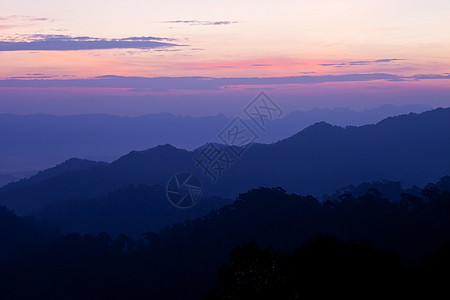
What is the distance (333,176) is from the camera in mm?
143875

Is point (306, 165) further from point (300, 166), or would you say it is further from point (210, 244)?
point (210, 244)

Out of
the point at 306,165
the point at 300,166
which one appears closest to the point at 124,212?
the point at 300,166

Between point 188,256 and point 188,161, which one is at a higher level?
point 188,256

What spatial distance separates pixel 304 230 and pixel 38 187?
10218 centimetres

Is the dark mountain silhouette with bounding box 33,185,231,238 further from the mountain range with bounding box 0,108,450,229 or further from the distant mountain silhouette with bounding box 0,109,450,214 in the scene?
the distant mountain silhouette with bounding box 0,109,450,214

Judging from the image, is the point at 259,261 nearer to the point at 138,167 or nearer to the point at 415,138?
the point at 138,167

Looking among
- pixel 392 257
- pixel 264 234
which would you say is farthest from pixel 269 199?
pixel 392 257

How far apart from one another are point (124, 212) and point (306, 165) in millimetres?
74655

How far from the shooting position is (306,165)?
156250 millimetres

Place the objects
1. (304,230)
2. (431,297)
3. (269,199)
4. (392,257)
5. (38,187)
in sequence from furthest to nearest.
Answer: (38,187) → (269,199) → (304,230) → (392,257) → (431,297)

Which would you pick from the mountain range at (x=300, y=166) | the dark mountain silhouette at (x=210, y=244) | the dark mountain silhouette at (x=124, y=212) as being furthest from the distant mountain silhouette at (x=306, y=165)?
the dark mountain silhouette at (x=210, y=244)

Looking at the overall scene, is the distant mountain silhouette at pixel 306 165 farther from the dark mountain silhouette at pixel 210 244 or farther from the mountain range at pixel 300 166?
the dark mountain silhouette at pixel 210 244

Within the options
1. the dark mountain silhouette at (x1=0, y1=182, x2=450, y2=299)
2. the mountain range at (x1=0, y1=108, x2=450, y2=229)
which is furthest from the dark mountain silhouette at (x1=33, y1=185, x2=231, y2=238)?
the dark mountain silhouette at (x1=0, y1=182, x2=450, y2=299)

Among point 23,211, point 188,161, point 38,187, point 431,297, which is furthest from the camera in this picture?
point 188,161
